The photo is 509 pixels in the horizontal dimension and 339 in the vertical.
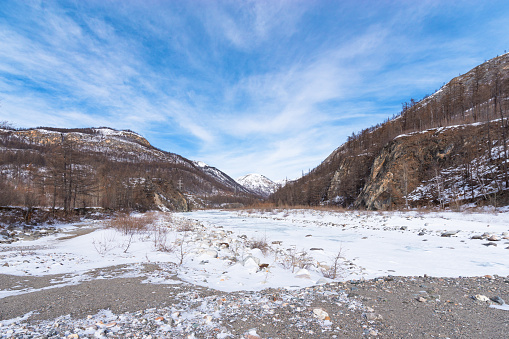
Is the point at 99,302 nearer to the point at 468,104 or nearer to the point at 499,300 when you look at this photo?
the point at 499,300

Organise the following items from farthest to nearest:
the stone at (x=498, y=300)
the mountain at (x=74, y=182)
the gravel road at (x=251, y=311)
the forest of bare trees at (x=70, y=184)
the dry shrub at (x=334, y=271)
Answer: the mountain at (x=74, y=182) < the forest of bare trees at (x=70, y=184) < the dry shrub at (x=334, y=271) < the stone at (x=498, y=300) < the gravel road at (x=251, y=311)

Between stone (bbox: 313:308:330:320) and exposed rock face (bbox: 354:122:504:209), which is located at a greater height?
exposed rock face (bbox: 354:122:504:209)

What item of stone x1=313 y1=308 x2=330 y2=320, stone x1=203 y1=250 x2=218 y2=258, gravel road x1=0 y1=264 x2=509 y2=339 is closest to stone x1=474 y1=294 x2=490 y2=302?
gravel road x1=0 y1=264 x2=509 y2=339

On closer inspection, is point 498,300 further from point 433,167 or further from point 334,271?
point 433,167

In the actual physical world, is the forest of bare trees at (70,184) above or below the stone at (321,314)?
above

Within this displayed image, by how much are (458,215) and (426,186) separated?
742 inches

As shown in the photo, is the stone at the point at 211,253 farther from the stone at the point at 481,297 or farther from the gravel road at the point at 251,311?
the stone at the point at 481,297

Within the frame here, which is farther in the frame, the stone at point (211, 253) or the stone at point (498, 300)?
the stone at point (211, 253)

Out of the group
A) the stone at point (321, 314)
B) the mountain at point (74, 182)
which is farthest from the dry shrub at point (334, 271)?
the mountain at point (74, 182)

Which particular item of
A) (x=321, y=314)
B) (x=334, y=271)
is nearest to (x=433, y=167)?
(x=334, y=271)

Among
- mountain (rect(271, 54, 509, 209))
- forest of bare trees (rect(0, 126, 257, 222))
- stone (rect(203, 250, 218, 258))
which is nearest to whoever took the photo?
stone (rect(203, 250, 218, 258))

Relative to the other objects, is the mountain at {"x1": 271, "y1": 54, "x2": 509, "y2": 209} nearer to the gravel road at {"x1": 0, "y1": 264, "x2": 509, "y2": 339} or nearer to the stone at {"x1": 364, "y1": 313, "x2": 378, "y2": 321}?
the gravel road at {"x1": 0, "y1": 264, "x2": 509, "y2": 339}

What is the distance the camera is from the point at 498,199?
2198cm

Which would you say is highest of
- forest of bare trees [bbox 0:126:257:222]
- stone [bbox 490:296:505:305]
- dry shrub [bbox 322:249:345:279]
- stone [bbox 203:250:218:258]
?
forest of bare trees [bbox 0:126:257:222]
